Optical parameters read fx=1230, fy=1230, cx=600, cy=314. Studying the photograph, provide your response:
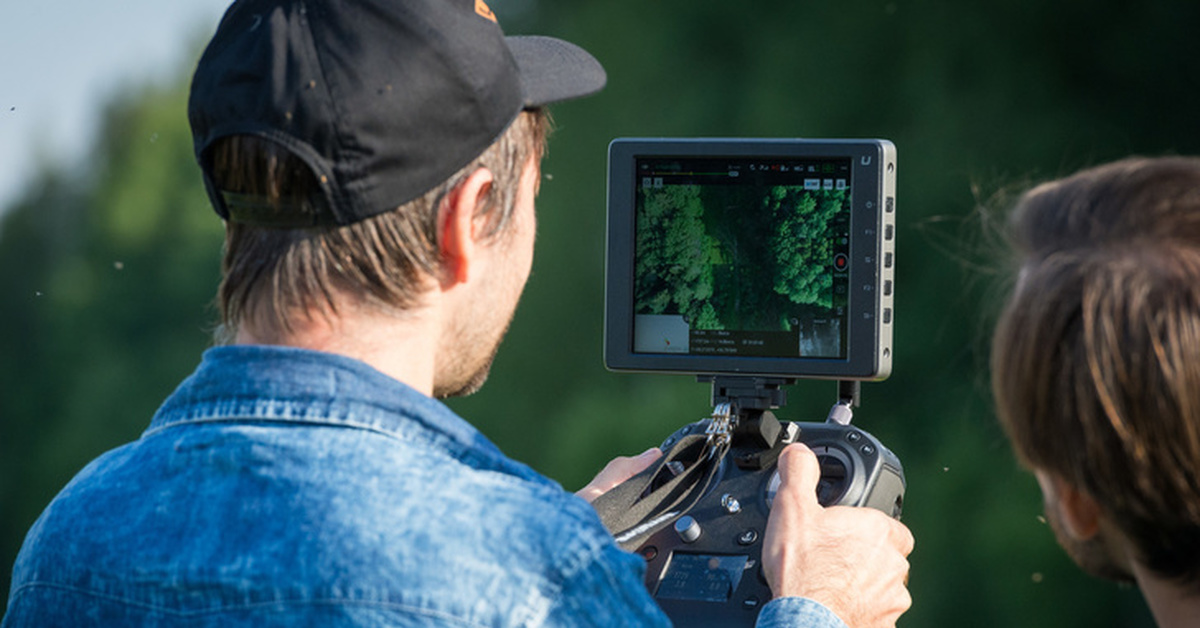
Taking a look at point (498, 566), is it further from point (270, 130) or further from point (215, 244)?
point (215, 244)

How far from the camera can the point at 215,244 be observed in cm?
432

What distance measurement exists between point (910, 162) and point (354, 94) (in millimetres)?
2551

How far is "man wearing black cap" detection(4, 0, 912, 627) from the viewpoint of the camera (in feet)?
2.62

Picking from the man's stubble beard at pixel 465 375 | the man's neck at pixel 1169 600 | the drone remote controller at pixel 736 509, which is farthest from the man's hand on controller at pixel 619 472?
the man's neck at pixel 1169 600

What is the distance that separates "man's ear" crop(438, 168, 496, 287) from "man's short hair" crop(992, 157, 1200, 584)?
1.38ft

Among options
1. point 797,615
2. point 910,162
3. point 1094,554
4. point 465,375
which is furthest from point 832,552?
point 910,162

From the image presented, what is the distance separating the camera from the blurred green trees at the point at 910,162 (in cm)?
310

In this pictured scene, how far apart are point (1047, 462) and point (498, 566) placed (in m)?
0.42

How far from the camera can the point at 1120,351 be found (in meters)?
0.84

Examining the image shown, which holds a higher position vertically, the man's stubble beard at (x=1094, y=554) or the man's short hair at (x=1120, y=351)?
the man's short hair at (x=1120, y=351)

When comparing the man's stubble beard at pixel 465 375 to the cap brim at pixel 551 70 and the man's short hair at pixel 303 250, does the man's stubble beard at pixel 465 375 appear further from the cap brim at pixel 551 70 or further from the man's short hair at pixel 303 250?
the cap brim at pixel 551 70

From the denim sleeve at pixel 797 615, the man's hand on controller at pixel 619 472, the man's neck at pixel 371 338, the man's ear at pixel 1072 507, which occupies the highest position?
the man's neck at pixel 371 338

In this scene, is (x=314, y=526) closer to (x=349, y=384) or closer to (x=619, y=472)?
(x=349, y=384)

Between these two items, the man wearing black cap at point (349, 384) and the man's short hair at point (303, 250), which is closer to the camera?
the man wearing black cap at point (349, 384)
